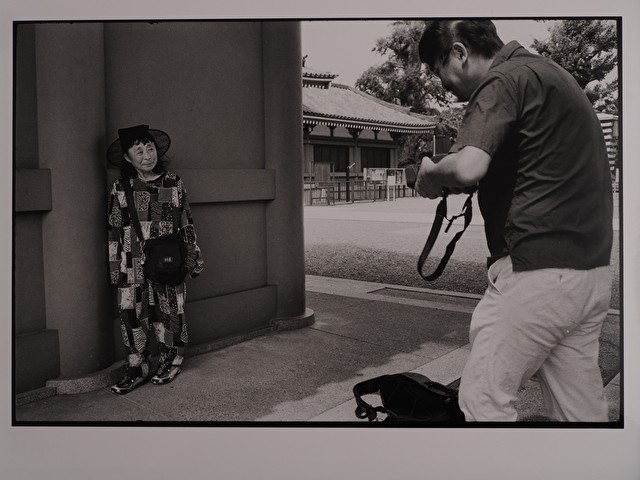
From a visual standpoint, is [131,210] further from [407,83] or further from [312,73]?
[312,73]

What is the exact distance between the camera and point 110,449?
3.29 m

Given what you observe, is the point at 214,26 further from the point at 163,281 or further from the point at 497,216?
the point at 497,216

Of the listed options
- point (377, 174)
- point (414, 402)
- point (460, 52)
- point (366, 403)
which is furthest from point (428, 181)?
point (377, 174)

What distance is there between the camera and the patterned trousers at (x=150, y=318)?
3.47 metres

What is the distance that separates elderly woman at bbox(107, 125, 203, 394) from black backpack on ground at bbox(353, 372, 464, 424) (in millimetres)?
1220

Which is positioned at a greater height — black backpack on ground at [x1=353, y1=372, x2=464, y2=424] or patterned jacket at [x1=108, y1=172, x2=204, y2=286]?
patterned jacket at [x1=108, y1=172, x2=204, y2=286]

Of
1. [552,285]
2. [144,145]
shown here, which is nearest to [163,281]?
[144,145]

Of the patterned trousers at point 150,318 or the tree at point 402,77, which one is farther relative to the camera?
the tree at point 402,77

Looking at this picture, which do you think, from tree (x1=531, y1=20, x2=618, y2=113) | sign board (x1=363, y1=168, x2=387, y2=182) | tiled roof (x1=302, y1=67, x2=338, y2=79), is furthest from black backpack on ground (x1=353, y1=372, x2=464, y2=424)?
tiled roof (x1=302, y1=67, x2=338, y2=79)

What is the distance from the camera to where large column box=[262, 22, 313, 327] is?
14.6 feet

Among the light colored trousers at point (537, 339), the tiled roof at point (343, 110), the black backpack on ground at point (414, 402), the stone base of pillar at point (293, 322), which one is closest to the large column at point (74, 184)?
the stone base of pillar at point (293, 322)

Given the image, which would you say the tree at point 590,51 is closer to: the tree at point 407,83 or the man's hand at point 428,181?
the tree at point 407,83

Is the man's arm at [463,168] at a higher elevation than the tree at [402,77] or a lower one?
lower

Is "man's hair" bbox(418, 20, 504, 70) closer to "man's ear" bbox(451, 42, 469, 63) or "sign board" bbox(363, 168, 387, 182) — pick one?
"man's ear" bbox(451, 42, 469, 63)
